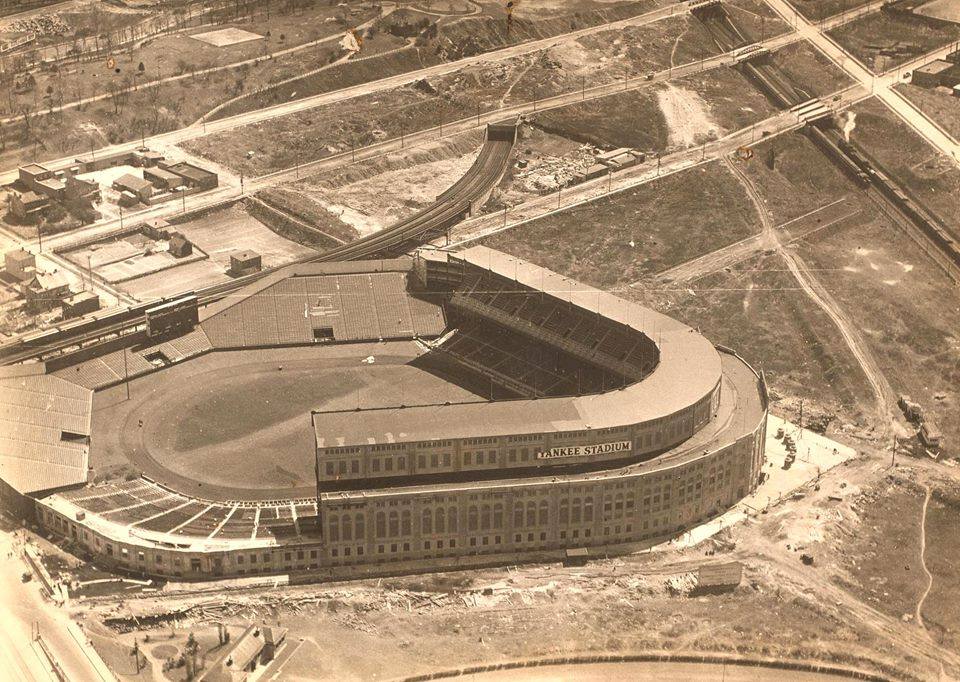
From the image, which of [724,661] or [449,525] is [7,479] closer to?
[449,525]

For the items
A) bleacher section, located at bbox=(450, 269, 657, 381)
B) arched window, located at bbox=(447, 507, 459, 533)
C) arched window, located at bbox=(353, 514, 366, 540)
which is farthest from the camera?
bleacher section, located at bbox=(450, 269, 657, 381)

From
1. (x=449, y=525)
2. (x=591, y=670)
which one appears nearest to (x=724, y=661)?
→ (x=591, y=670)

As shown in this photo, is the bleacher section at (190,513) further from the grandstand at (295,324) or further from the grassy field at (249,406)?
the grandstand at (295,324)

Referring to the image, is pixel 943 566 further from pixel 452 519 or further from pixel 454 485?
pixel 454 485

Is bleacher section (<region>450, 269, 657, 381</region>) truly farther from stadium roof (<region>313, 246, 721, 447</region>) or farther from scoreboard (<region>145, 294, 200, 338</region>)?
scoreboard (<region>145, 294, 200, 338</region>)

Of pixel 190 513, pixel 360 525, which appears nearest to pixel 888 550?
pixel 360 525

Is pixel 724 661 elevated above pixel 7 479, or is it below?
below

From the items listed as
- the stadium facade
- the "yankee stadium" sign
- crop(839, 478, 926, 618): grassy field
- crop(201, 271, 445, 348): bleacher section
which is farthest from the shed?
crop(201, 271, 445, 348): bleacher section
